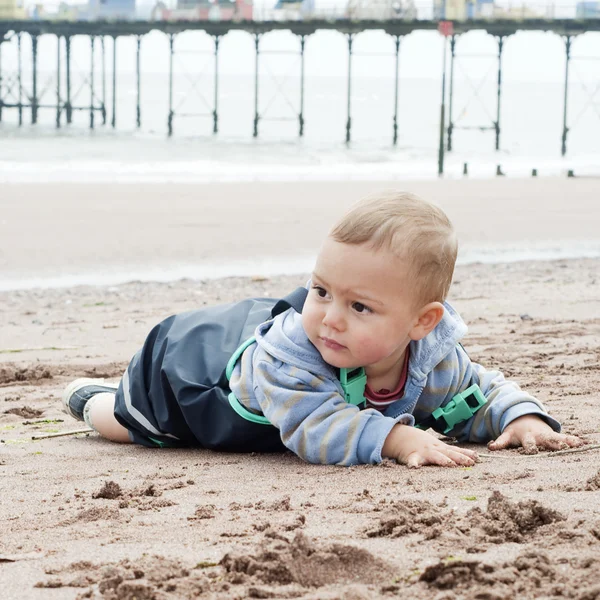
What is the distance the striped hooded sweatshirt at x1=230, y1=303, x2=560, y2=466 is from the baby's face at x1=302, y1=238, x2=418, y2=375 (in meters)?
0.10

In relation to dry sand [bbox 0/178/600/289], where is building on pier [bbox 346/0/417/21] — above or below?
above

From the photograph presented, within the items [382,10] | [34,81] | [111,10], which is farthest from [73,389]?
[111,10]

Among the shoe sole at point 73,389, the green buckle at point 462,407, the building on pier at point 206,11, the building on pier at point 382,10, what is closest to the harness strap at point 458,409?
the green buckle at point 462,407

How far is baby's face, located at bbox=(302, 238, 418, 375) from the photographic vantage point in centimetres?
251

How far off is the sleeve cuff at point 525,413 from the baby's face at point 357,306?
1.63 feet

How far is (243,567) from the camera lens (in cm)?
176

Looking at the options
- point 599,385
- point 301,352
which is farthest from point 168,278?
point 301,352

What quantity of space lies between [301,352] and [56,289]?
6.67 meters

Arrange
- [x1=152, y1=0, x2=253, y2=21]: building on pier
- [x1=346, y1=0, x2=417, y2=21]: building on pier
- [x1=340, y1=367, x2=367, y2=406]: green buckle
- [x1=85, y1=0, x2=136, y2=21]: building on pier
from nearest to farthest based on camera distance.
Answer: [x1=340, y1=367, x2=367, y2=406]: green buckle → [x1=346, y1=0, x2=417, y2=21]: building on pier → [x1=152, y1=0, x2=253, y2=21]: building on pier → [x1=85, y1=0, x2=136, y2=21]: building on pier

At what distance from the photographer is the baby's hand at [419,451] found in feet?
8.63

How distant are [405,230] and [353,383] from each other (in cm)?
49

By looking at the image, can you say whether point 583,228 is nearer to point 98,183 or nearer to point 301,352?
point 98,183

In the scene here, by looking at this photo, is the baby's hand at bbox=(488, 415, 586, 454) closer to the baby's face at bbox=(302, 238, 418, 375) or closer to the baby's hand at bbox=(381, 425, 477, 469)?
the baby's hand at bbox=(381, 425, 477, 469)

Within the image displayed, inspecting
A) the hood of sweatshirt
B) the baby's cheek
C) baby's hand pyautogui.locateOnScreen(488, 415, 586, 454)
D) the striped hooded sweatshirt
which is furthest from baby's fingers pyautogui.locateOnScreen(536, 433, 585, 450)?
the baby's cheek
